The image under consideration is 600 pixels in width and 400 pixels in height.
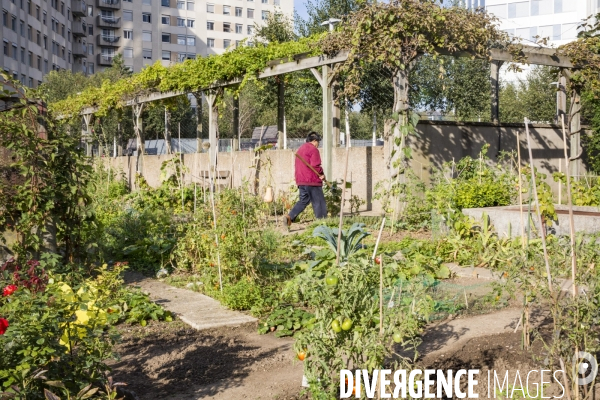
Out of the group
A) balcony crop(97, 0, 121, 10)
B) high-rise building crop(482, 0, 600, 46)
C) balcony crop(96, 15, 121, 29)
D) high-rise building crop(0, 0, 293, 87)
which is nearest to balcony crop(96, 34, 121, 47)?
high-rise building crop(0, 0, 293, 87)

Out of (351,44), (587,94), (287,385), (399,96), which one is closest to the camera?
(287,385)

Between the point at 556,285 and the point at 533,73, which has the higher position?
the point at 533,73

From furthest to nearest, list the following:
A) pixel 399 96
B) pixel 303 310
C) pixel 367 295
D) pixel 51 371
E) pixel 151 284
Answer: pixel 399 96 < pixel 151 284 < pixel 303 310 < pixel 367 295 < pixel 51 371

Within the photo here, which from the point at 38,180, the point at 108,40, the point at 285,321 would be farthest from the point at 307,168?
the point at 108,40

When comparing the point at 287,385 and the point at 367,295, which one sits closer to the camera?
the point at 367,295

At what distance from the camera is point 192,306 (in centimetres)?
627

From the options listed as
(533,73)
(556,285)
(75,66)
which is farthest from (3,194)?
(75,66)

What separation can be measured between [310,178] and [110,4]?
69.4 meters

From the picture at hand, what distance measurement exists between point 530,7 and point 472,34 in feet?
207

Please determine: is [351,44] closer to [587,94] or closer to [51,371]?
[587,94]

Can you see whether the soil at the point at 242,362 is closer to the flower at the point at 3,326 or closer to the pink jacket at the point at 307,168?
the flower at the point at 3,326

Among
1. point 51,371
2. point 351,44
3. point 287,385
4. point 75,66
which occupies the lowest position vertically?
point 287,385

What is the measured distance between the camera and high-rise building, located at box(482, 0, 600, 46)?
6612 centimetres

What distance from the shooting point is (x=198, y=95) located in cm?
1808
